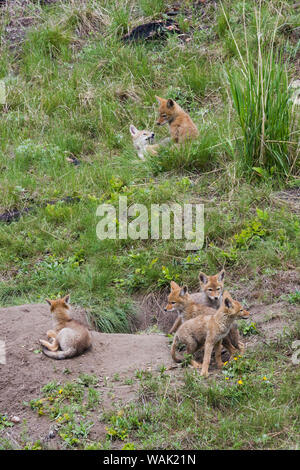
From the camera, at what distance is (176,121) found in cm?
1076

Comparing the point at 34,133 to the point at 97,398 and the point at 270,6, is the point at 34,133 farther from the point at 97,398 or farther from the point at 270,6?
the point at 97,398

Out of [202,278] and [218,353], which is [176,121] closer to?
[202,278]

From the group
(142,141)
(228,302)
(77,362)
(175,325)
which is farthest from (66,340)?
(142,141)

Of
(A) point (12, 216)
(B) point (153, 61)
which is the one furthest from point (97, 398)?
(B) point (153, 61)

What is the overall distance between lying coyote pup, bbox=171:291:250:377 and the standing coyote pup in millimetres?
4381

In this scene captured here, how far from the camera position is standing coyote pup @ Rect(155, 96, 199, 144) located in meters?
10.4

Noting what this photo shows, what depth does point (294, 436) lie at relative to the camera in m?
5.06

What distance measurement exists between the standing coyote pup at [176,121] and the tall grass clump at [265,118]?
1314 mm

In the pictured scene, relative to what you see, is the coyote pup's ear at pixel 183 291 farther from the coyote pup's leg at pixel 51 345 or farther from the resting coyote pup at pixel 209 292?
the coyote pup's leg at pixel 51 345

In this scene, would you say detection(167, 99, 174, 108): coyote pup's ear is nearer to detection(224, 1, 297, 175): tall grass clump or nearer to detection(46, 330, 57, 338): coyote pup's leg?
detection(224, 1, 297, 175): tall grass clump

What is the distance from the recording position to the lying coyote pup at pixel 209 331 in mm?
6141

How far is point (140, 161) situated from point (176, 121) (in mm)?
1118

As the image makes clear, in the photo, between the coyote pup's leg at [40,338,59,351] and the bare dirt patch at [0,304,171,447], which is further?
the coyote pup's leg at [40,338,59,351]

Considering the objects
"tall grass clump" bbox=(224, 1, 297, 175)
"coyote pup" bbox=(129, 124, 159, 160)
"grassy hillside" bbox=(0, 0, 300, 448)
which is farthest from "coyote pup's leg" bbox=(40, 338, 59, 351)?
"coyote pup" bbox=(129, 124, 159, 160)
